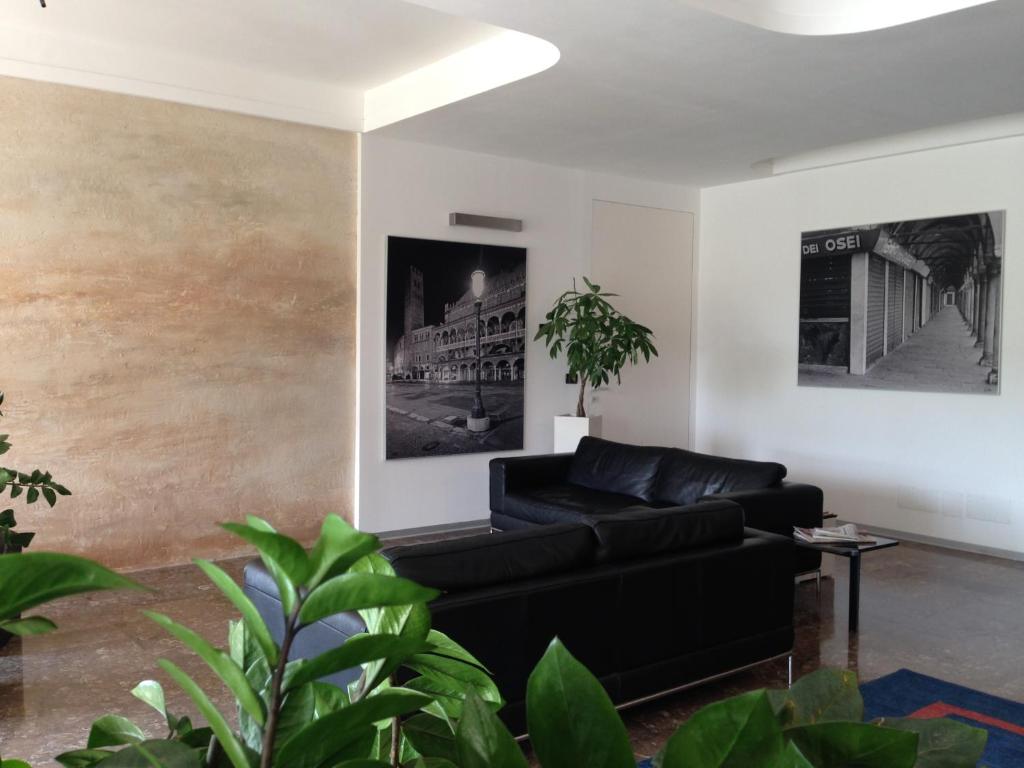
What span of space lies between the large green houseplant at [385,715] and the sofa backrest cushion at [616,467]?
19.0 feet

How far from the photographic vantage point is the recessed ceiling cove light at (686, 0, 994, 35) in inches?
170

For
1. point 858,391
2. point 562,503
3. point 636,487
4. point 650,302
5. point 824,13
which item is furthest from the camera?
point 650,302

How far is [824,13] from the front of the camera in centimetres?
458

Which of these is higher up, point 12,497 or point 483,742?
point 483,742

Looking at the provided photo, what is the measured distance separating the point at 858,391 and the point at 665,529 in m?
4.57

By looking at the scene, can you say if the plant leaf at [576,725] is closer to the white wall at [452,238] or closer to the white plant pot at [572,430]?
the white wall at [452,238]

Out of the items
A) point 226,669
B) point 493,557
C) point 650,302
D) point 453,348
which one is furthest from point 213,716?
point 650,302

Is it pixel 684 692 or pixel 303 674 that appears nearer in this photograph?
pixel 303 674

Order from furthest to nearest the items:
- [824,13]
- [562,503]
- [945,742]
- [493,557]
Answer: [562,503]
[824,13]
[493,557]
[945,742]

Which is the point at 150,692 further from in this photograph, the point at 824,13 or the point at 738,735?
the point at 824,13

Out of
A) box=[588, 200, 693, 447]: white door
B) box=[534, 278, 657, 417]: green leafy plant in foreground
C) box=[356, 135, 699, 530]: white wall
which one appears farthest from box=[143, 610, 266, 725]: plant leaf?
box=[588, 200, 693, 447]: white door

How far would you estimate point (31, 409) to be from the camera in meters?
5.45

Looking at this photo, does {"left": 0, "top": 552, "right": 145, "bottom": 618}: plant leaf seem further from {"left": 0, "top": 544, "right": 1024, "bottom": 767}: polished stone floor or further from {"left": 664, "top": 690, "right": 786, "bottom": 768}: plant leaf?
{"left": 0, "top": 544, "right": 1024, "bottom": 767}: polished stone floor

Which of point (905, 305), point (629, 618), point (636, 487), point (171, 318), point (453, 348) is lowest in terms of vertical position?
point (629, 618)
